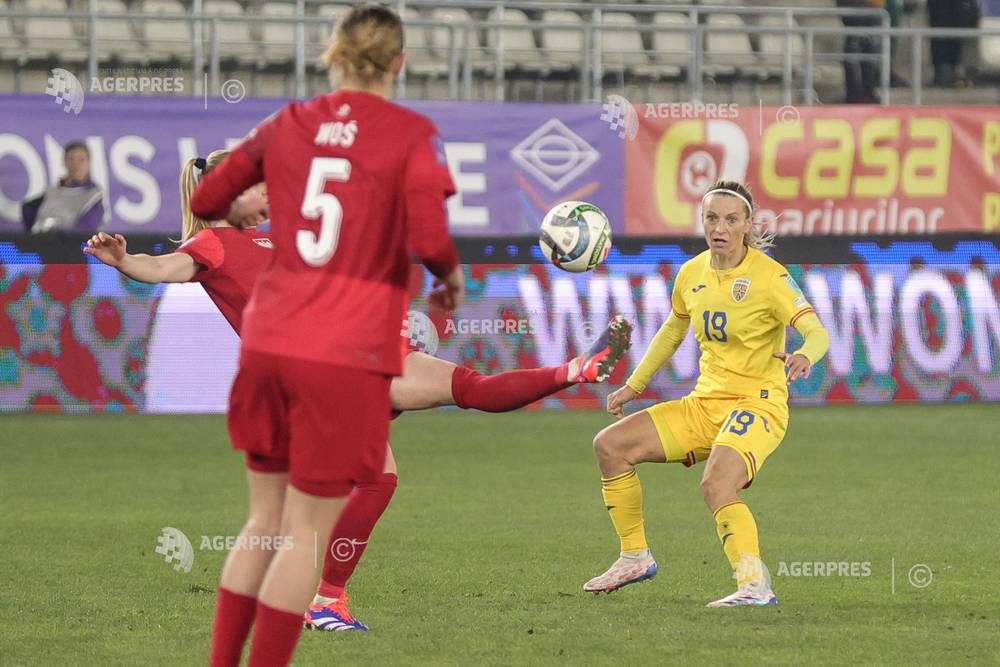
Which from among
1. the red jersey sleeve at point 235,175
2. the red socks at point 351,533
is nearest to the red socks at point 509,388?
the red socks at point 351,533

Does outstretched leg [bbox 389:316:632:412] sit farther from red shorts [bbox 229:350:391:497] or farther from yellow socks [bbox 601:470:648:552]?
red shorts [bbox 229:350:391:497]

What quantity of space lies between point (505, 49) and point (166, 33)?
12.6 ft

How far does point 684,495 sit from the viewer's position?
1058 centimetres

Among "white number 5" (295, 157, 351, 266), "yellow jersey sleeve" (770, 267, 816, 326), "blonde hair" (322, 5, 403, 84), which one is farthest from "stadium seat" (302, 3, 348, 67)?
"white number 5" (295, 157, 351, 266)

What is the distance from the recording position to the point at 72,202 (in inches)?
628

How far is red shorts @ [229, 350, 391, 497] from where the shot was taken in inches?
175

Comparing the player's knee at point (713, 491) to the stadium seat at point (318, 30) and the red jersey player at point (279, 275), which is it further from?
the stadium seat at point (318, 30)

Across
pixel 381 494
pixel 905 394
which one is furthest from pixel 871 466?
pixel 381 494

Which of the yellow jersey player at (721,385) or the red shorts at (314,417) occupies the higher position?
the red shorts at (314,417)

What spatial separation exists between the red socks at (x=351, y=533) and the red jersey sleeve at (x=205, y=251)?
1.03 meters

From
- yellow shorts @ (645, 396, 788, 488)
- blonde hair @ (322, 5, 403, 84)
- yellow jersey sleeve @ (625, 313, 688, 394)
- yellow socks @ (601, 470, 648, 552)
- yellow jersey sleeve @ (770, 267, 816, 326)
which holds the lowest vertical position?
yellow socks @ (601, 470, 648, 552)

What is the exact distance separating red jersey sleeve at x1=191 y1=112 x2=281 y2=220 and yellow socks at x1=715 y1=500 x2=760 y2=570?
9.51 feet

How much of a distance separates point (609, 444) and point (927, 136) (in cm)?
1190

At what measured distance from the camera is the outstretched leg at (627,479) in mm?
7238
